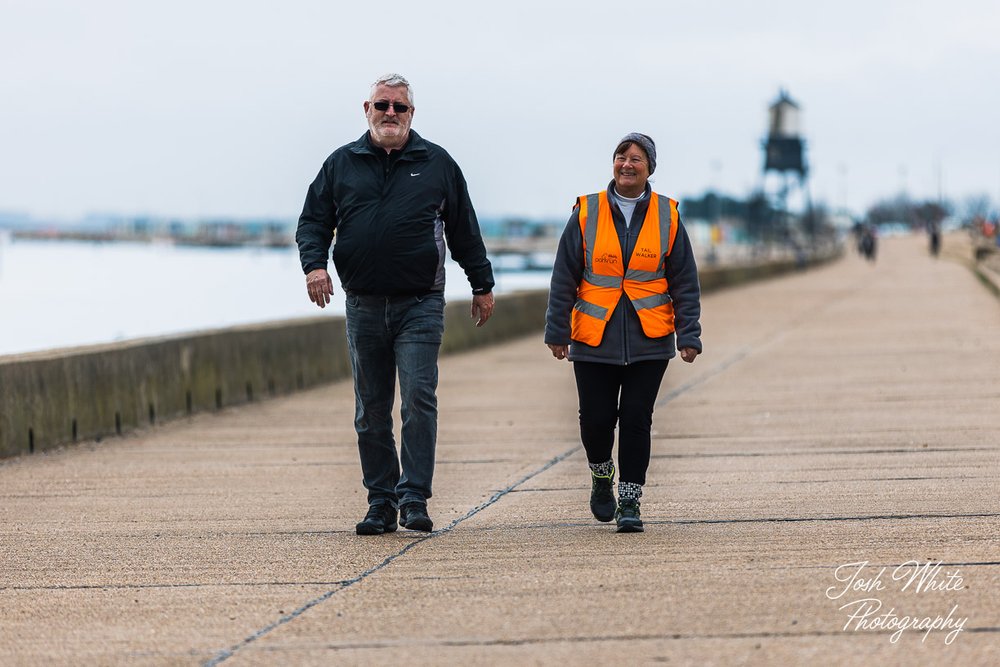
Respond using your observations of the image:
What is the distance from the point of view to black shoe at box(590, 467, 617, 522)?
7785mm

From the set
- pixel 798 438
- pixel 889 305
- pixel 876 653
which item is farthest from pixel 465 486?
pixel 889 305

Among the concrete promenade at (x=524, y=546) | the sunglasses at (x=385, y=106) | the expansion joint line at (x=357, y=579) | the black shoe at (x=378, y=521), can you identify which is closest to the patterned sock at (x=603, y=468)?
the concrete promenade at (x=524, y=546)

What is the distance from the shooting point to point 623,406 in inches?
→ 301

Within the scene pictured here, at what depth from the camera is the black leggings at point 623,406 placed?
7566mm

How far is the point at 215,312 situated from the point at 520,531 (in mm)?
60508

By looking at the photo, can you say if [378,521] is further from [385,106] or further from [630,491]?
[385,106]

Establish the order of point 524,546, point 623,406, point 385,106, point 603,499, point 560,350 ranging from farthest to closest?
point 603,499, point 623,406, point 560,350, point 385,106, point 524,546

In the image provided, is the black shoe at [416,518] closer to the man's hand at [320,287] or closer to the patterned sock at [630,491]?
the patterned sock at [630,491]

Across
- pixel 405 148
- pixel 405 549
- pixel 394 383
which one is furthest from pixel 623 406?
pixel 405 148

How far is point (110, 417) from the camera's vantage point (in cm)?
1286

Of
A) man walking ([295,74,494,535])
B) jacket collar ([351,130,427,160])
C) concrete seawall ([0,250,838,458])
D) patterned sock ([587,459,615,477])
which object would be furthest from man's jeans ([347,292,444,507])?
concrete seawall ([0,250,838,458])

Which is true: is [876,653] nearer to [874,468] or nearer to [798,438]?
[874,468]

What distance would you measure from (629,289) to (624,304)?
0.22 feet

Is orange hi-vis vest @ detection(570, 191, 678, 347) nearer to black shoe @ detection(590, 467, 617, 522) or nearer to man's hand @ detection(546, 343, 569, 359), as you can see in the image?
man's hand @ detection(546, 343, 569, 359)
